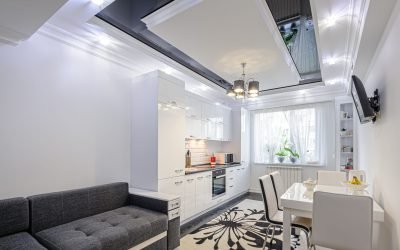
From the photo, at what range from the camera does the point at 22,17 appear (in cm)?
→ 182

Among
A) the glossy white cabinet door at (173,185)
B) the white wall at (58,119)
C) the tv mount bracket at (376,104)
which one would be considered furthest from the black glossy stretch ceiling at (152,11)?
the glossy white cabinet door at (173,185)

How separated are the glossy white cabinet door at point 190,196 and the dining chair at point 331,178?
6.71ft

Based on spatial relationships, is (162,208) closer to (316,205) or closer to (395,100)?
(316,205)

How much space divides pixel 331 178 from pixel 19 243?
3945 millimetres

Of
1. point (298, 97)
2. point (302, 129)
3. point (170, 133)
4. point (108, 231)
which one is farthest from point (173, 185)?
point (298, 97)

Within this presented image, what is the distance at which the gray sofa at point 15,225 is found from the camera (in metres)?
1.76

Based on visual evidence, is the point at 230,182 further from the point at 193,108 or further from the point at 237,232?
the point at 193,108

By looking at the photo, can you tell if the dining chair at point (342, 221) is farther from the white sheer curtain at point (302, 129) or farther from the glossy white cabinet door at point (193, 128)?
the white sheer curtain at point (302, 129)

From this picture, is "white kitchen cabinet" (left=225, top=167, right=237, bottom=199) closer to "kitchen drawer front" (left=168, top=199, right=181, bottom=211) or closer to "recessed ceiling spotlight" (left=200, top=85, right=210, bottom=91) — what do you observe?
"recessed ceiling spotlight" (left=200, top=85, right=210, bottom=91)

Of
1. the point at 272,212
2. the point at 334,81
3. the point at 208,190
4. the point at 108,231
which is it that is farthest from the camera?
the point at 334,81

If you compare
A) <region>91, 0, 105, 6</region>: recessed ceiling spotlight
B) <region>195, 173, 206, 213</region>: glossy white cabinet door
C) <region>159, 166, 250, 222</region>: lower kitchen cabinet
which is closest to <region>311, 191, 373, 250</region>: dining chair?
<region>159, 166, 250, 222</region>: lower kitchen cabinet

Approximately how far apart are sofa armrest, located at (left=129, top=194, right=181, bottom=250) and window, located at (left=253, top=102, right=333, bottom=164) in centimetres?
386

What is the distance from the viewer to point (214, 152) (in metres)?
5.66

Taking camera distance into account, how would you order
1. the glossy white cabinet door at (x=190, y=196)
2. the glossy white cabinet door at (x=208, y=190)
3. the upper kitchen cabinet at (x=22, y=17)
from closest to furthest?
the upper kitchen cabinet at (x=22, y=17) < the glossy white cabinet door at (x=190, y=196) < the glossy white cabinet door at (x=208, y=190)
